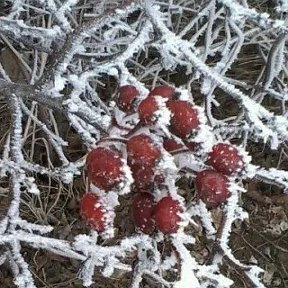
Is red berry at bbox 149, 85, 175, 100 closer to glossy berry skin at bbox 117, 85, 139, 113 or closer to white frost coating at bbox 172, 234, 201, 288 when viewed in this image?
glossy berry skin at bbox 117, 85, 139, 113

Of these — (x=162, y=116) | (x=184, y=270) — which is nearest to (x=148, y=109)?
(x=162, y=116)

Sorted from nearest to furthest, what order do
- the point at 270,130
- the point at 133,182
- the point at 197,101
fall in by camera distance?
1. the point at 133,182
2. the point at 270,130
3. the point at 197,101

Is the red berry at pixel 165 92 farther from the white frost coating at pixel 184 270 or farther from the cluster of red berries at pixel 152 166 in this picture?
the white frost coating at pixel 184 270

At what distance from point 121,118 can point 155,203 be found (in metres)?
0.08

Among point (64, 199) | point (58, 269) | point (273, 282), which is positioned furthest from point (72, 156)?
point (273, 282)

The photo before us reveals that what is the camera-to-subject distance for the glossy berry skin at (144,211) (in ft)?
1.78

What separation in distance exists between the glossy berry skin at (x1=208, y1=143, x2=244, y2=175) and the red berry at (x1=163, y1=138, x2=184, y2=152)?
0.03 metres

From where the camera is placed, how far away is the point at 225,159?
538 millimetres

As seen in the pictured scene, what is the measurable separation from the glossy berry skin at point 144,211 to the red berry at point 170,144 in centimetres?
4

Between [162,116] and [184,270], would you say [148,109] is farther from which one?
[184,270]

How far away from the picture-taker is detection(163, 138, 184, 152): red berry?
552mm

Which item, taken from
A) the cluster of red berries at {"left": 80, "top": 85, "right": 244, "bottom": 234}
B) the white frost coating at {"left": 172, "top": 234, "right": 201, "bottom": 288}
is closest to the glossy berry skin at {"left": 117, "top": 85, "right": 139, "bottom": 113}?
the cluster of red berries at {"left": 80, "top": 85, "right": 244, "bottom": 234}

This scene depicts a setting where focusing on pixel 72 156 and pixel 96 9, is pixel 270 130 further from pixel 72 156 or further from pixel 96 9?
pixel 72 156

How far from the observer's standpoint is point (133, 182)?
1.73 feet
